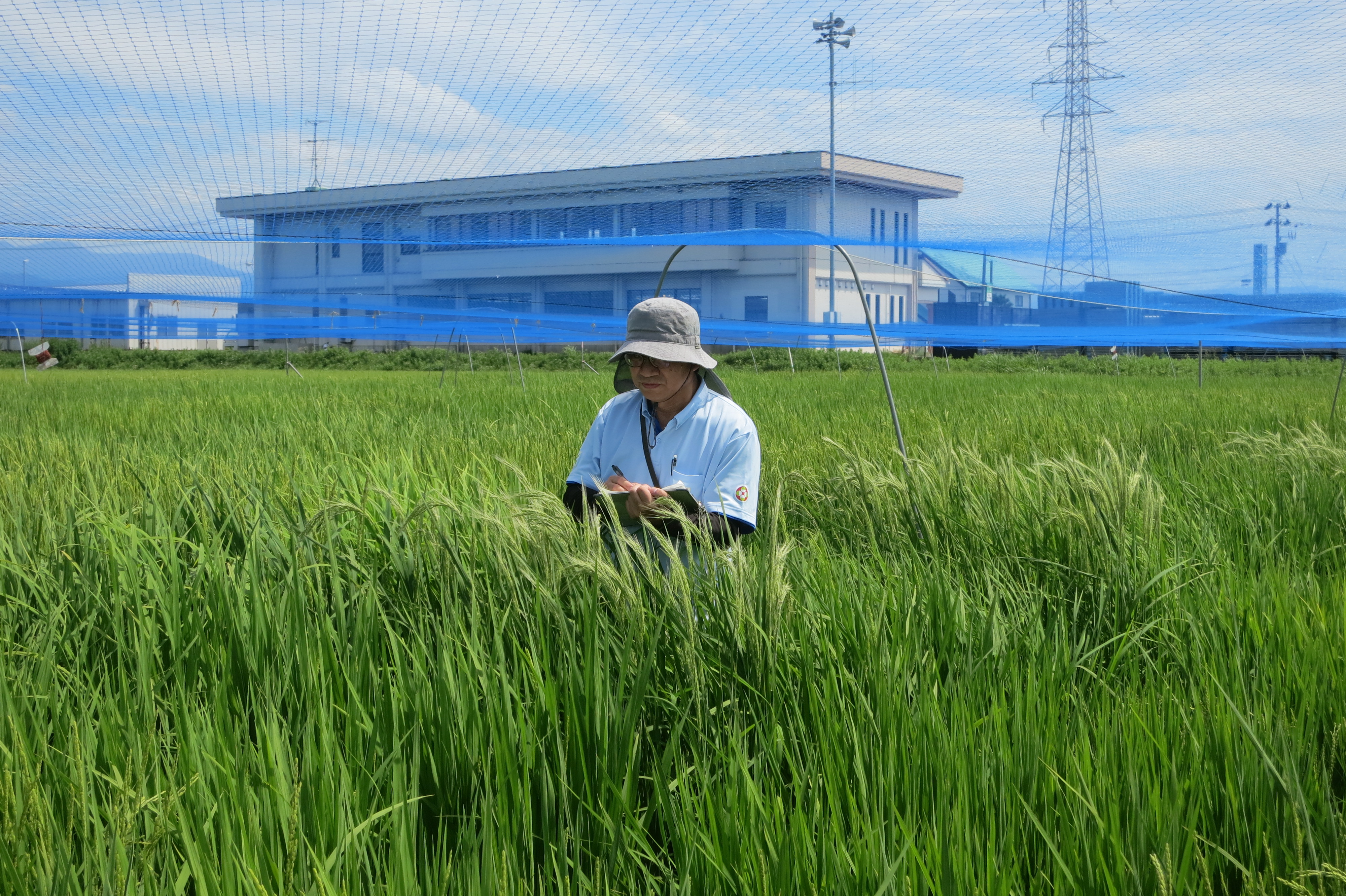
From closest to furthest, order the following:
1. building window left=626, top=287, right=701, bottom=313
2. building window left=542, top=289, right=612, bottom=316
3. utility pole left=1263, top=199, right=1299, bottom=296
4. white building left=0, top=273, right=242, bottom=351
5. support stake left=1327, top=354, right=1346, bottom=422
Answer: support stake left=1327, top=354, right=1346, bottom=422, utility pole left=1263, top=199, right=1299, bottom=296, white building left=0, top=273, right=242, bottom=351, building window left=626, top=287, right=701, bottom=313, building window left=542, top=289, right=612, bottom=316

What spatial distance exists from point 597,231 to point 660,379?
15.6 m

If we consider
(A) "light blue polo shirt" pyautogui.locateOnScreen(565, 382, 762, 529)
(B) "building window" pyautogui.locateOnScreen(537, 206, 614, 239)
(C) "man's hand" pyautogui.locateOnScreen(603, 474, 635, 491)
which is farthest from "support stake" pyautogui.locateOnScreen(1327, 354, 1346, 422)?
(B) "building window" pyautogui.locateOnScreen(537, 206, 614, 239)

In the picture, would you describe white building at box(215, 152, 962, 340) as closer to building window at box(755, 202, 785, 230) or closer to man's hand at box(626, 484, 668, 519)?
building window at box(755, 202, 785, 230)

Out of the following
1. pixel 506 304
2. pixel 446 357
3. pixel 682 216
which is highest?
pixel 682 216

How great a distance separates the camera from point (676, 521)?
268 centimetres

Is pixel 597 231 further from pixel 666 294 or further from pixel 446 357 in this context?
pixel 666 294

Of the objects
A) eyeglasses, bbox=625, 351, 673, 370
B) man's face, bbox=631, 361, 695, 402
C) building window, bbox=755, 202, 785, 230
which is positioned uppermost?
building window, bbox=755, 202, 785, 230

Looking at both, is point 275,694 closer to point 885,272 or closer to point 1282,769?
point 1282,769

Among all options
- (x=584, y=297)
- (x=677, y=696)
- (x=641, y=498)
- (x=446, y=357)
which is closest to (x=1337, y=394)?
(x=641, y=498)

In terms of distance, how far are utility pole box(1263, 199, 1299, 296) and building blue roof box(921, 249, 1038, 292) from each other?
1887mm

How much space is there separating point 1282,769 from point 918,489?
156 cm

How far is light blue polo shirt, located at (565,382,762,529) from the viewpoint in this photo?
2768 millimetres

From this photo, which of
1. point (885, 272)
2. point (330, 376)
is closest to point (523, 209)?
point (330, 376)

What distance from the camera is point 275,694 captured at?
6.15 ft
